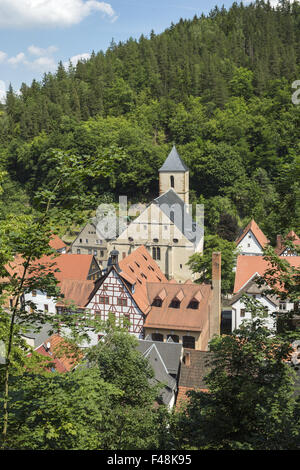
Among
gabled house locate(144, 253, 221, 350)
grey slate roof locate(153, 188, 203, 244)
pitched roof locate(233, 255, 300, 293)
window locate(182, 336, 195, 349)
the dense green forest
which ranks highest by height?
the dense green forest

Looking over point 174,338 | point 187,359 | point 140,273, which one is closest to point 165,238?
point 140,273

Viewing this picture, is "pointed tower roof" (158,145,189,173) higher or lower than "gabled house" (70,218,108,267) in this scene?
higher

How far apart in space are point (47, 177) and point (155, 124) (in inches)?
827

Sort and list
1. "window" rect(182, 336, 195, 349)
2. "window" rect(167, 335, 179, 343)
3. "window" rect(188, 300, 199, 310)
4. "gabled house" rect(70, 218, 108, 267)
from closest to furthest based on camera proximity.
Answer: "window" rect(182, 336, 195, 349), "window" rect(167, 335, 179, 343), "window" rect(188, 300, 199, 310), "gabled house" rect(70, 218, 108, 267)

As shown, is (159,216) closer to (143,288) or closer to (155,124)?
(143,288)

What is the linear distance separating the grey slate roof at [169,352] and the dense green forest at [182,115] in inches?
1013

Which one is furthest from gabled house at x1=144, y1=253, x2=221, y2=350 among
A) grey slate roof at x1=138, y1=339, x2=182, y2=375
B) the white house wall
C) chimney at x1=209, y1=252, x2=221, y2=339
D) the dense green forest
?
the dense green forest

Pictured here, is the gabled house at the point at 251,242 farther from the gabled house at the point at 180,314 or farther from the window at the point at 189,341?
the window at the point at 189,341

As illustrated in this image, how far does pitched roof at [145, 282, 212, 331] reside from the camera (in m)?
25.4

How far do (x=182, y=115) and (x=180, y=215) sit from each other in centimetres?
3429

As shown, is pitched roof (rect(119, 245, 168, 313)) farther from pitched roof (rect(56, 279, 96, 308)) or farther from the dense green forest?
the dense green forest

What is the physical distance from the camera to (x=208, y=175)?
57906 mm

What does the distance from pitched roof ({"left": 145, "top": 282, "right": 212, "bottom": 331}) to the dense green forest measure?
20.1 meters

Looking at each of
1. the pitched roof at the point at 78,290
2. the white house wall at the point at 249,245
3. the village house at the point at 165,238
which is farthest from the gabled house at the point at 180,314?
the white house wall at the point at 249,245
